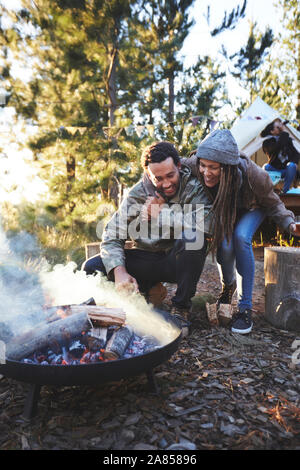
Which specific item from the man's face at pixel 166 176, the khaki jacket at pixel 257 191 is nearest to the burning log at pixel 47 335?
the man's face at pixel 166 176

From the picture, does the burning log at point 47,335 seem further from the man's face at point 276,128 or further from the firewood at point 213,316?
the man's face at point 276,128

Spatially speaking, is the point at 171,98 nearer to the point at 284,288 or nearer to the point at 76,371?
the point at 284,288

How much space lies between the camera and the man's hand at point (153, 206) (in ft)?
7.93

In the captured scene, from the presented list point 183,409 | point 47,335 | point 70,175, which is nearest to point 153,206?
point 47,335

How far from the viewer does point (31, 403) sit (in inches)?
59.6

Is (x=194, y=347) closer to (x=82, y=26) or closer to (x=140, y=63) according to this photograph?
(x=82, y=26)

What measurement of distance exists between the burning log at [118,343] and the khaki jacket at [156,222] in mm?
630

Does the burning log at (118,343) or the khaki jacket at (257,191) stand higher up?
the khaki jacket at (257,191)

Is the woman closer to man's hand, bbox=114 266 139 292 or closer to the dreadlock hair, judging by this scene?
the dreadlock hair

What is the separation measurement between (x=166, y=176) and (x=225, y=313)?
3.60 feet

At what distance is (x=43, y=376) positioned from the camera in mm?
1400

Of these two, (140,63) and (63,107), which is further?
(140,63)
